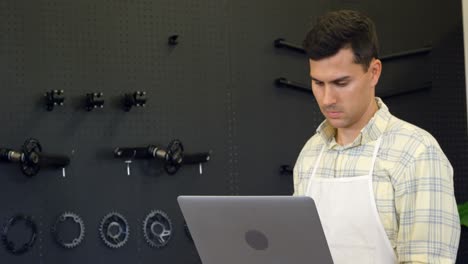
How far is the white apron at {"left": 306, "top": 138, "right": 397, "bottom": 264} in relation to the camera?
1872mm

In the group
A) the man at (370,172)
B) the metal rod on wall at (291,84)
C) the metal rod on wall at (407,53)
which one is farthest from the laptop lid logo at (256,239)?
the metal rod on wall at (407,53)

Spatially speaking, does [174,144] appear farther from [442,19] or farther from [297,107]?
[442,19]

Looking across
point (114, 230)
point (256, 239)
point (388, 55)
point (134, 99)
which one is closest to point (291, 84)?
point (388, 55)

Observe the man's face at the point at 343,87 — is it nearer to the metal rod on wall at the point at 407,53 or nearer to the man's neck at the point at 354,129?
the man's neck at the point at 354,129

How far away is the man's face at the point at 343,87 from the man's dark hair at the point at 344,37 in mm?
16

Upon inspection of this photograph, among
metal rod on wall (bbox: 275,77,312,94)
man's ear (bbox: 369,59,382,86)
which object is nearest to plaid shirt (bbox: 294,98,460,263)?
man's ear (bbox: 369,59,382,86)

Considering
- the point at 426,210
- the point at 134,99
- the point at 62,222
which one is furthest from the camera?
the point at 134,99

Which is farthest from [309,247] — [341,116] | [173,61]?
[173,61]

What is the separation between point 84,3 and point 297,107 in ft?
4.38

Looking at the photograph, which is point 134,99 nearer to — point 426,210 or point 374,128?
point 374,128

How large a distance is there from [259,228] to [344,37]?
0.57 m

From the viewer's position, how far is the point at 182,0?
153 inches

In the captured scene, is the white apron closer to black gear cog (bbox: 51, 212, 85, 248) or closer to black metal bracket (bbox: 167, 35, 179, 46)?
black gear cog (bbox: 51, 212, 85, 248)

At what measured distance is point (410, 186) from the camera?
1.80m
